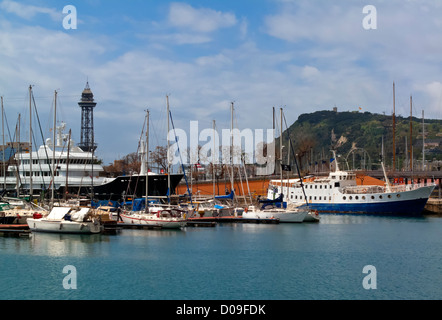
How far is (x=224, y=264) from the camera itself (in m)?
31.7

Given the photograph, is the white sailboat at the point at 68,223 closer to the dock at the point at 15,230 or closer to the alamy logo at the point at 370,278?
the dock at the point at 15,230

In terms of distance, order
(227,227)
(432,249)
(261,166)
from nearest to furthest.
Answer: (432,249)
(227,227)
(261,166)

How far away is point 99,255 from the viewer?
34.3 meters

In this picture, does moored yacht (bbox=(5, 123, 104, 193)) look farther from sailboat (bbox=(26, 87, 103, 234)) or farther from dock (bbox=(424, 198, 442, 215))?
dock (bbox=(424, 198, 442, 215))

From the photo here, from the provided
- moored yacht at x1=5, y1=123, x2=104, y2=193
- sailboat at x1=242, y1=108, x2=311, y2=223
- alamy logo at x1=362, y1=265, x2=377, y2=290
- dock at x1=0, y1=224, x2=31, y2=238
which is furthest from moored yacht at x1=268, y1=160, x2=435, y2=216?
alamy logo at x1=362, y1=265, x2=377, y2=290

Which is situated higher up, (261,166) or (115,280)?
(261,166)

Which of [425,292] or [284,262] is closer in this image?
[425,292]

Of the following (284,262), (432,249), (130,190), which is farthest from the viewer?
(130,190)

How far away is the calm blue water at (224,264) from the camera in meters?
25.5

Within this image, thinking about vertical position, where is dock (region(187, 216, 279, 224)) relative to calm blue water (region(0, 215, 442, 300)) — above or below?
above

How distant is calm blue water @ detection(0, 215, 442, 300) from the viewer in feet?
83.5

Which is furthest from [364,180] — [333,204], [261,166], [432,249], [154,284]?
[154,284]

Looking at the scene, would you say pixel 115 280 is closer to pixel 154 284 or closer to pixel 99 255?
pixel 154 284
